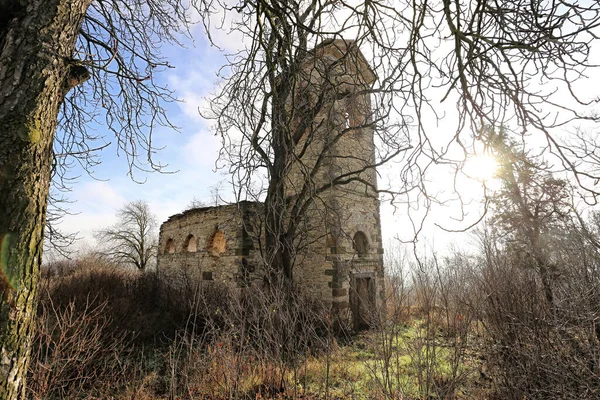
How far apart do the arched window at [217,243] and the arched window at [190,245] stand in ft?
5.25

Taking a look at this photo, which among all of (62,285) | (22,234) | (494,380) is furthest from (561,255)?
(62,285)

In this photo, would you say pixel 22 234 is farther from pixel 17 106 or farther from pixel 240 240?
pixel 240 240

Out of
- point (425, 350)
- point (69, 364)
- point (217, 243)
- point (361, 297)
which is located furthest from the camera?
point (217, 243)

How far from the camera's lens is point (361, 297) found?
32.5 feet

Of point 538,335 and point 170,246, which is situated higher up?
point 170,246

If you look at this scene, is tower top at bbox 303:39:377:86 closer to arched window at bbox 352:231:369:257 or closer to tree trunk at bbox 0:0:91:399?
tree trunk at bbox 0:0:91:399

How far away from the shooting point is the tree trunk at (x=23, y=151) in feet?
5.28

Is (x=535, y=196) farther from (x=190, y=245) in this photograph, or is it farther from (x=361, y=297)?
(x=190, y=245)

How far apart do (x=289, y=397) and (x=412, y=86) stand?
14.6ft

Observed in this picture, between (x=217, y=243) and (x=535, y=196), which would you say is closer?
(x=535, y=196)

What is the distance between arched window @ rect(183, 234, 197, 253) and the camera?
496 inches

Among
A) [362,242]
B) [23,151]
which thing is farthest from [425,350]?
[23,151]

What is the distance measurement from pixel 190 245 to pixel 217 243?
79.8 inches

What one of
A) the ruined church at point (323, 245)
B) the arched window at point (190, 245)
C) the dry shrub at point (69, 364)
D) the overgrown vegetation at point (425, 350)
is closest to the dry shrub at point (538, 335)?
the overgrown vegetation at point (425, 350)
